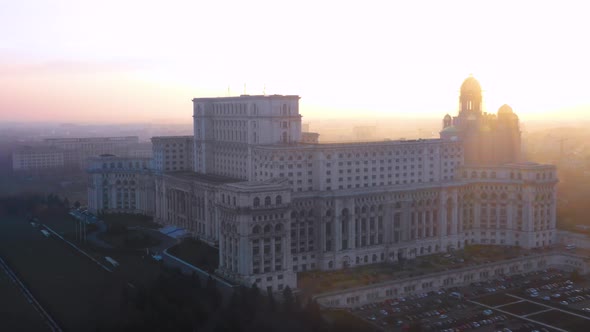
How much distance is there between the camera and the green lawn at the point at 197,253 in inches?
2662

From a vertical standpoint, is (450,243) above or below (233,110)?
below

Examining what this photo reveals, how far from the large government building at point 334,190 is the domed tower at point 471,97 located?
0.16 metres

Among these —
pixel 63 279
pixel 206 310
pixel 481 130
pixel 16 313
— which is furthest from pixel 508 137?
pixel 16 313

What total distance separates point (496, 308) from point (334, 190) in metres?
21.0

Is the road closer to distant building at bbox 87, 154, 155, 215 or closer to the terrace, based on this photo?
distant building at bbox 87, 154, 155, 215

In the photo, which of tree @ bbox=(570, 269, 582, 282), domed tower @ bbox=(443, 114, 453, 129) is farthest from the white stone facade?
domed tower @ bbox=(443, 114, 453, 129)

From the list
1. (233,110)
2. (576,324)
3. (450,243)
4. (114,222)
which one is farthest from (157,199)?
(576,324)

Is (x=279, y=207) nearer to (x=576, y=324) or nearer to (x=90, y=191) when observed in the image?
(x=576, y=324)

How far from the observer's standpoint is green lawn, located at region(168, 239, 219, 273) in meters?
67.6

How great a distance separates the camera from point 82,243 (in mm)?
81062

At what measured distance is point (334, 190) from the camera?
71.1 meters

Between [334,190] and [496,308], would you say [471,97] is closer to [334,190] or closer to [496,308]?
[334,190]

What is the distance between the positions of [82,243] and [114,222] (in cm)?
1194

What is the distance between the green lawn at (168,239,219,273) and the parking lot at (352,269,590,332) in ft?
54.4
